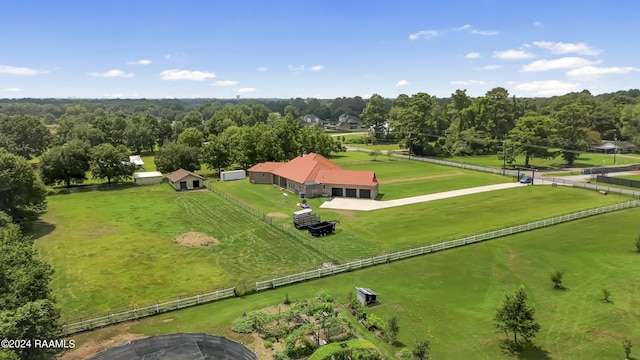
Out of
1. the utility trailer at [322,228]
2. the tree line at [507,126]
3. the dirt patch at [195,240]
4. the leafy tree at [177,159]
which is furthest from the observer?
the tree line at [507,126]

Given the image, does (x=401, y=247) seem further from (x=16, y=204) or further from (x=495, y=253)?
(x=16, y=204)

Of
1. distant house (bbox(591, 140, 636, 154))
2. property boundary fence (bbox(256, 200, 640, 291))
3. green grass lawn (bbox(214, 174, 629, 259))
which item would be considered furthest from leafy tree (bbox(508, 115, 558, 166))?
property boundary fence (bbox(256, 200, 640, 291))

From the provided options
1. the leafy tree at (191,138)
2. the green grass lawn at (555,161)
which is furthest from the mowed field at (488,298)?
the leafy tree at (191,138)

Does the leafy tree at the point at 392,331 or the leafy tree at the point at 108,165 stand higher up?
the leafy tree at the point at 108,165

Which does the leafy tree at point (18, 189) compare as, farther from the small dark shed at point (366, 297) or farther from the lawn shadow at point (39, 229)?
the small dark shed at point (366, 297)

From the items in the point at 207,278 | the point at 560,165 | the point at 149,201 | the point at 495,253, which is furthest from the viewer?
the point at 560,165

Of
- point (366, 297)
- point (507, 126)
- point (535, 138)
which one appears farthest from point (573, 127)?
point (366, 297)

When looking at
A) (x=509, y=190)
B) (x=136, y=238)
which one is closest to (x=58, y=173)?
(x=136, y=238)
